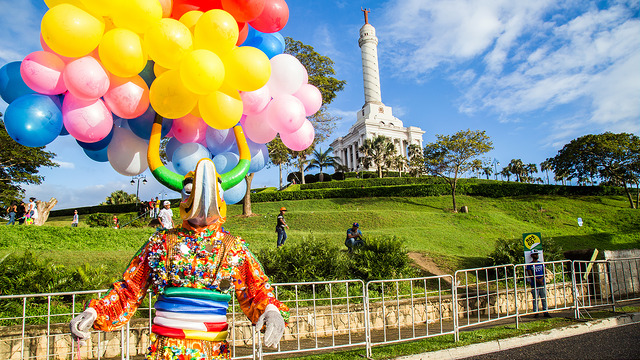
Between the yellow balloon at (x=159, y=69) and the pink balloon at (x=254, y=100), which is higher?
the yellow balloon at (x=159, y=69)

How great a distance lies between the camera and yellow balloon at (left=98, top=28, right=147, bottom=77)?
10.6 ft

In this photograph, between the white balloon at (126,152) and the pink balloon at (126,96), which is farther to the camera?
the white balloon at (126,152)

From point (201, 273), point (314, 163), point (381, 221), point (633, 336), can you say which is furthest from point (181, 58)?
point (314, 163)

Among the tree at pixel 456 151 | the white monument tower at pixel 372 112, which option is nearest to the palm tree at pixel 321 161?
the white monument tower at pixel 372 112

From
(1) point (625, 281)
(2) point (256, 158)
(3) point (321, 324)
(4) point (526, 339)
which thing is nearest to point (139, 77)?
(2) point (256, 158)

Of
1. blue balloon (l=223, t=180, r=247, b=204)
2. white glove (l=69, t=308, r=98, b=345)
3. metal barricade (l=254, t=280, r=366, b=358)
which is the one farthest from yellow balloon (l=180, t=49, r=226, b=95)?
metal barricade (l=254, t=280, r=366, b=358)

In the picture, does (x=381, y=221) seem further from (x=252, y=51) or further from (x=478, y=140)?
(x=252, y=51)

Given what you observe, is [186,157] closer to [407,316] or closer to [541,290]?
[407,316]

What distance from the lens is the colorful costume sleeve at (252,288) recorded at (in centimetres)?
276

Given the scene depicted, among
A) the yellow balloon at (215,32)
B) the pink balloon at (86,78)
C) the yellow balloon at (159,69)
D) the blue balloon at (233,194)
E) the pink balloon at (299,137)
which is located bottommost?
the blue balloon at (233,194)

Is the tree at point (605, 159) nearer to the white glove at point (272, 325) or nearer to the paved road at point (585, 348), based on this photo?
the paved road at point (585, 348)

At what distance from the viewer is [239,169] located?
340 centimetres

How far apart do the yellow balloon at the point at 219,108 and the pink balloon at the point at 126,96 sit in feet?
1.82

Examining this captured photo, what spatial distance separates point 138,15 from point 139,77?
59 cm
